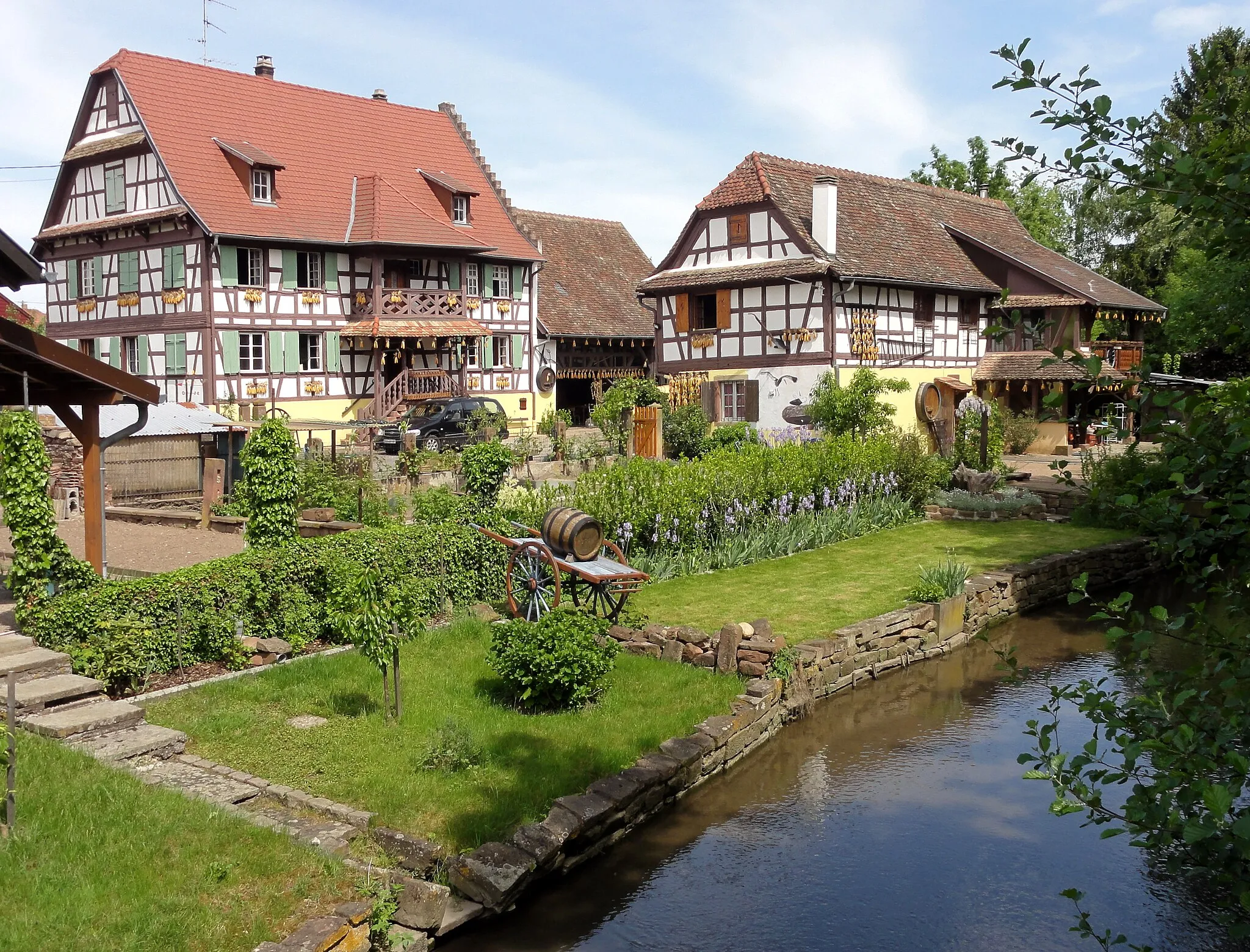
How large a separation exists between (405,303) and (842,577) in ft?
72.7

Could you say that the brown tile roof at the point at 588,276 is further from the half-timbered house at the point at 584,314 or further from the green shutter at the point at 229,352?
the green shutter at the point at 229,352

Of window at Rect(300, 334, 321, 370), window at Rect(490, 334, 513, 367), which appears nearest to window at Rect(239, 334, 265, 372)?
window at Rect(300, 334, 321, 370)

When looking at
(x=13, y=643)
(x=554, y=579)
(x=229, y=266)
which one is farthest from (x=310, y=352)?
(x=13, y=643)

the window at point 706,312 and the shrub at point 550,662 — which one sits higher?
the window at point 706,312

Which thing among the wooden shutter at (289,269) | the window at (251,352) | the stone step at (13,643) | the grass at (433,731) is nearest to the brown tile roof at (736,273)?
the wooden shutter at (289,269)

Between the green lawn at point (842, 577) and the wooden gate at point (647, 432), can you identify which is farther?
the wooden gate at point (647, 432)

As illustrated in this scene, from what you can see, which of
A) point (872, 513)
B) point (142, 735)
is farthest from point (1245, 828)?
point (872, 513)

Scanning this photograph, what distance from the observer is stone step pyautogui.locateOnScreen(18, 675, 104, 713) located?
930 centimetres

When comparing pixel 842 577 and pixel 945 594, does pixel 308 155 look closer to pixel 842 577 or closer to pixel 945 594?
pixel 842 577

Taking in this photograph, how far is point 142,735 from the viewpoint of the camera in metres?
9.05

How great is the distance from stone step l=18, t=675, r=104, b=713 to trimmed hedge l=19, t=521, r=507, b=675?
13.2 inches

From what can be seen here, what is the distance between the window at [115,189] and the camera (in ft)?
110

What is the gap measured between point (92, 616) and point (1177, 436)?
31.9 ft

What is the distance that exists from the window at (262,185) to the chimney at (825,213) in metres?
16.6
